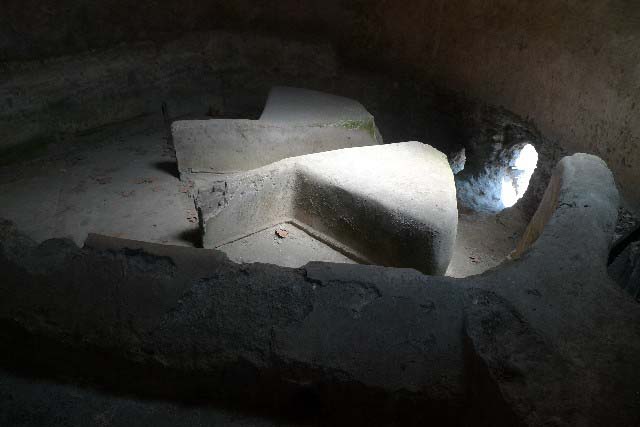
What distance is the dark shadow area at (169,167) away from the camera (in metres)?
4.74

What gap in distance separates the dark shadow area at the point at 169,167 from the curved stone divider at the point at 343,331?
269cm

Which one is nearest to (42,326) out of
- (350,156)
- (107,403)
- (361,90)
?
(107,403)

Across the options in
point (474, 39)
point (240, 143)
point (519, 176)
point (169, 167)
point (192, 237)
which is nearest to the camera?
point (192, 237)

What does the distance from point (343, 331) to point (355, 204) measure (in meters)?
1.76

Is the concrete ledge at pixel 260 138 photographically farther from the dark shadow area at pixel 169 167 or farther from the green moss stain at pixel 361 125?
the dark shadow area at pixel 169 167

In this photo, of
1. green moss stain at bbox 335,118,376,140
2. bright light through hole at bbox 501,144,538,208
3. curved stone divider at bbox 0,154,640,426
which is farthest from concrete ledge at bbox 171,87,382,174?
curved stone divider at bbox 0,154,640,426

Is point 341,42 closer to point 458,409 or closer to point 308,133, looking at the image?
point 308,133

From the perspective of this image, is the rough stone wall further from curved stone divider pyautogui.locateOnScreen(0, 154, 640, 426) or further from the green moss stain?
curved stone divider pyautogui.locateOnScreen(0, 154, 640, 426)

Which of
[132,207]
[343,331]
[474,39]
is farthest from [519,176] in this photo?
[343,331]

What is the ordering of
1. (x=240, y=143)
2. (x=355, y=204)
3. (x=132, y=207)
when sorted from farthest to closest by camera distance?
(x=240, y=143), (x=132, y=207), (x=355, y=204)

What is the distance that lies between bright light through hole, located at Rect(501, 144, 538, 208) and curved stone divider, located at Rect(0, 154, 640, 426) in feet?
13.1

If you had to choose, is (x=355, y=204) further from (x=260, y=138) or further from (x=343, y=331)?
(x=343, y=331)

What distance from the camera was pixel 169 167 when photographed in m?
4.86

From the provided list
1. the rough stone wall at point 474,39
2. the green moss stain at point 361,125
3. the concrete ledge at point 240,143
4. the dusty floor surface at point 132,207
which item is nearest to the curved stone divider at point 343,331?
the dusty floor surface at point 132,207
